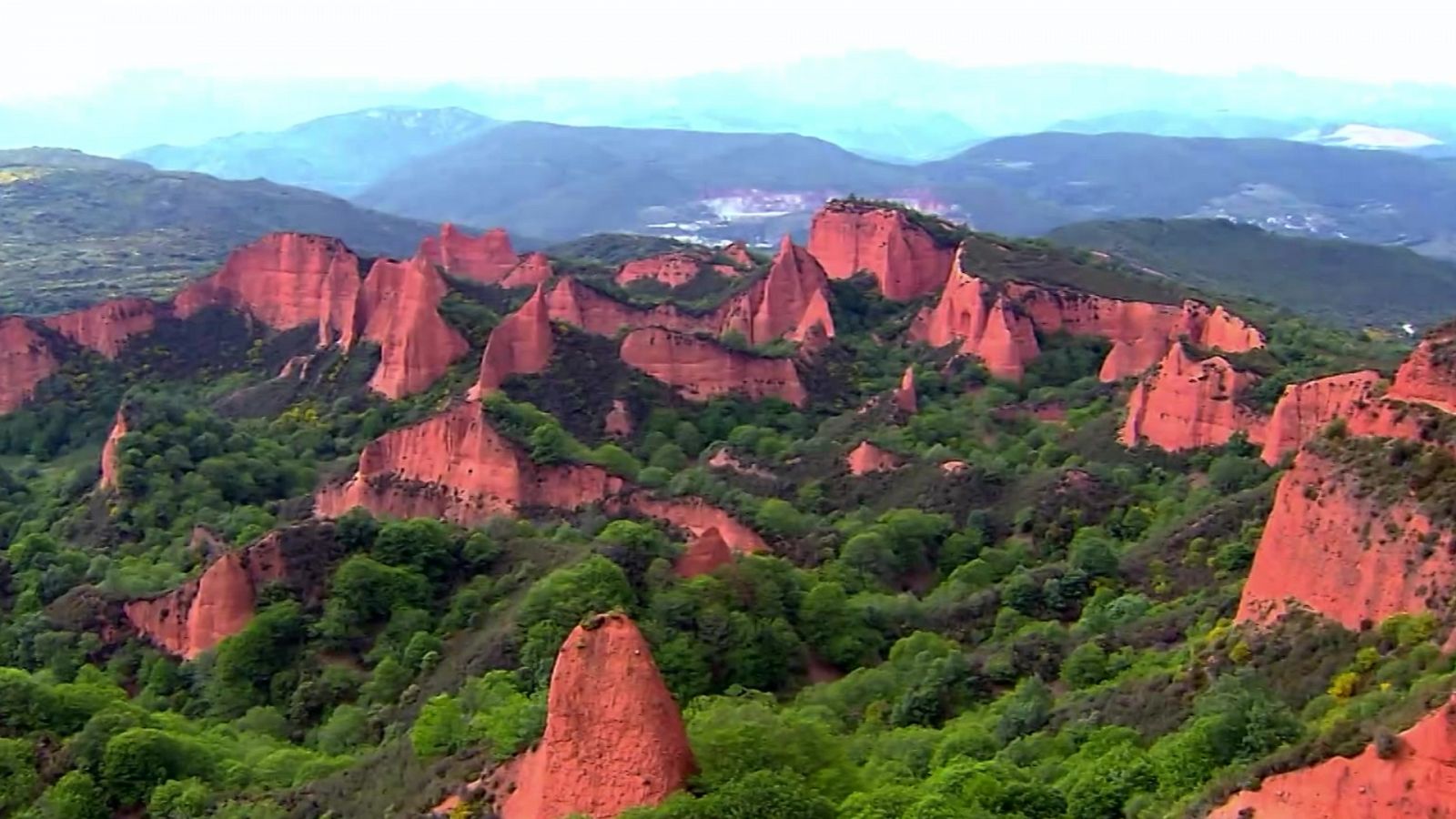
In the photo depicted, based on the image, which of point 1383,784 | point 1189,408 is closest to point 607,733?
point 1383,784

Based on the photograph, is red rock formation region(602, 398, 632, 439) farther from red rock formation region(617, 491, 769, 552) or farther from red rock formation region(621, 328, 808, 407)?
red rock formation region(617, 491, 769, 552)

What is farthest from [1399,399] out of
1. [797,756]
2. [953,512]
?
[953,512]

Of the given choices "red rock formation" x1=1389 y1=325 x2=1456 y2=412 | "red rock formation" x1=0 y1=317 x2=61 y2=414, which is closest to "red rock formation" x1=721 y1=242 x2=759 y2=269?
"red rock formation" x1=0 y1=317 x2=61 y2=414

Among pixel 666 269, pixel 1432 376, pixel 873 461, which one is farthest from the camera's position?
pixel 666 269

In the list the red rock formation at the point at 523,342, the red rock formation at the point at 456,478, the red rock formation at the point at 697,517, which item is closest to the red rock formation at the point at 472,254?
the red rock formation at the point at 523,342

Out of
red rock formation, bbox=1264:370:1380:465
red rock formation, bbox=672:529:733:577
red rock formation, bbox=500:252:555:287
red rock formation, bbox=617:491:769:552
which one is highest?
red rock formation, bbox=1264:370:1380:465

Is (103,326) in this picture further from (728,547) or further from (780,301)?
(728,547)
